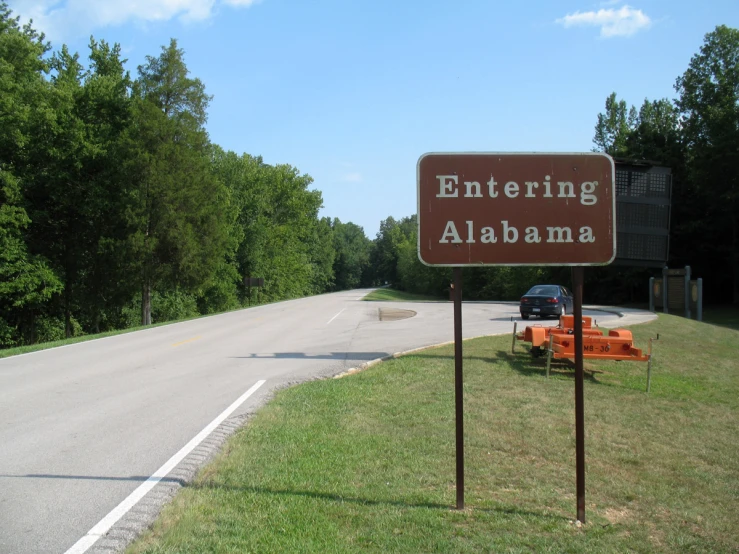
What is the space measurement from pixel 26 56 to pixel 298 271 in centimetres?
4968

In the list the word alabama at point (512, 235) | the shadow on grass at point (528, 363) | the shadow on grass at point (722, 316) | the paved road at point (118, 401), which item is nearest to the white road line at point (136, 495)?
the paved road at point (118, 401)

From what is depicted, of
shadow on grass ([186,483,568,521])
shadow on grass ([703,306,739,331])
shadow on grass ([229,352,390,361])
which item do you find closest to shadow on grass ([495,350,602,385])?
shadow on grass ([229,352,390,361])

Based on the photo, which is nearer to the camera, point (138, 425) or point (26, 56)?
point (138, 425)

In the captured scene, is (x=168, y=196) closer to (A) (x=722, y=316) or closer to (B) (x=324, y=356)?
(B) (x=324, y=356)

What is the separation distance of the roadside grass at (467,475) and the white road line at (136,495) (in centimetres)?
35

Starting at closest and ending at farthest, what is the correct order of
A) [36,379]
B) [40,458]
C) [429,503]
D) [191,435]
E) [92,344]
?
1. [429,503]
2. [40,458]
3. [191,435]
4. [36,379]
5. [92,344]

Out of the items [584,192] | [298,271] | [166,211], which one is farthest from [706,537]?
[298,271]

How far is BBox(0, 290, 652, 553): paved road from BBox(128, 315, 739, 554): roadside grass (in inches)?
28.8

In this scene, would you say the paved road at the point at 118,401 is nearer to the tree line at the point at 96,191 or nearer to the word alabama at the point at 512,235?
the word alabama at the point at 512,235

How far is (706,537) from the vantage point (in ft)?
14.0

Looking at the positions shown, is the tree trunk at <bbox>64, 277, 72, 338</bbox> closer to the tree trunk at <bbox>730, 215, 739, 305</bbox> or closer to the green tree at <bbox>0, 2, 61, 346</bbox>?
the green tree at <bbox>0, 2, 61, 346</bbox>

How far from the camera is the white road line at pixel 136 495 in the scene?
4070mm

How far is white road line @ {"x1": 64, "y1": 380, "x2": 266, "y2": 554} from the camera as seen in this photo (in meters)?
4.07

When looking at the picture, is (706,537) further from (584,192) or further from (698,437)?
(698,437)
